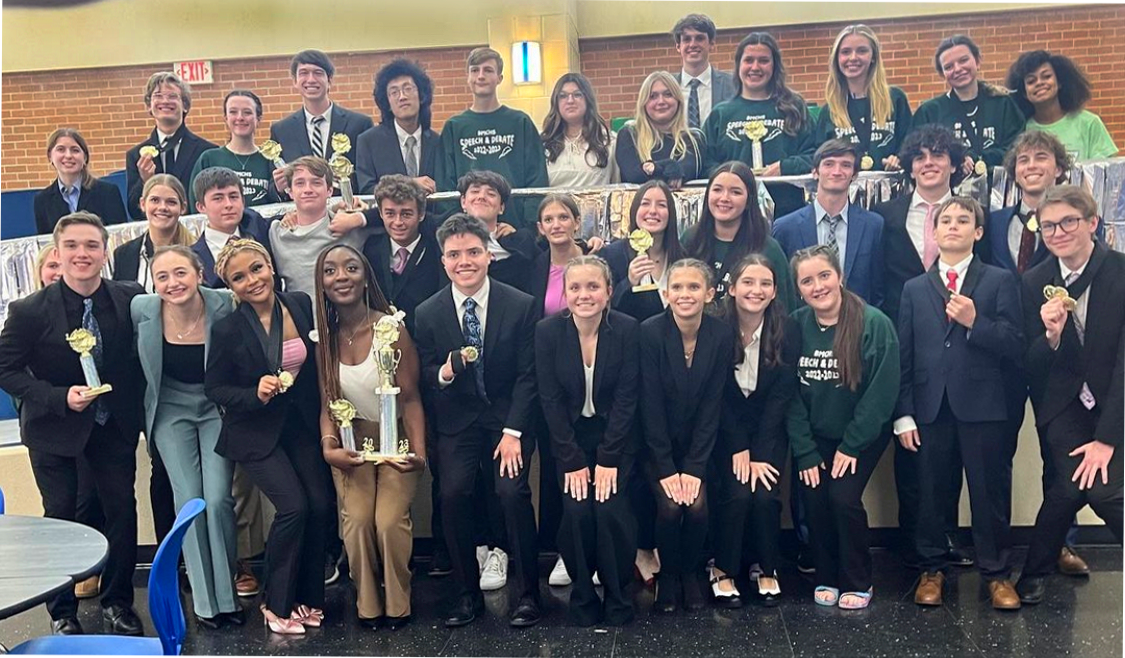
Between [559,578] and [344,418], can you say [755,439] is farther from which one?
Result: [344,418]

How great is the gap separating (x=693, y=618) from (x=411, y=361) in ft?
5.61

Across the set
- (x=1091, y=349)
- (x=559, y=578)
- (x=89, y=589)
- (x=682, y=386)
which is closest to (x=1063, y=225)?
(x=1091, y=349)

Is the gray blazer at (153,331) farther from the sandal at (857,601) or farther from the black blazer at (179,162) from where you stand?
the sandal at (857,601)

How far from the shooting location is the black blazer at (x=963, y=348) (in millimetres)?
4125

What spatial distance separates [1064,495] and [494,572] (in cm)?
262

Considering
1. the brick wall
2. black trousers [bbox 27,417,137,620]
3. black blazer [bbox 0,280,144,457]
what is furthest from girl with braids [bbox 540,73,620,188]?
the brick wall

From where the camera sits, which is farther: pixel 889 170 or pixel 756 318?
pixel 889 170

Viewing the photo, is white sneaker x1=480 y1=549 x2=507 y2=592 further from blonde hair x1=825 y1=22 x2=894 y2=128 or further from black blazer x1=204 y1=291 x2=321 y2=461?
blonde hair x1=825 y1=22 x2=894 y2=128

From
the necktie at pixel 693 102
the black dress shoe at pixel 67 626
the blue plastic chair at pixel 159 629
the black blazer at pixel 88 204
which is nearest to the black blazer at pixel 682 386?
the blue plastic chair at pixel 159 629

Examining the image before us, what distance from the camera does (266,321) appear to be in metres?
4.27

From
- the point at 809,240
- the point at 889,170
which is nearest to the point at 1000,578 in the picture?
the point at 809,240

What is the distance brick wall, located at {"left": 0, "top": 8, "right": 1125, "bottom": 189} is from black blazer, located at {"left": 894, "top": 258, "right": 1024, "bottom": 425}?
5964 mm

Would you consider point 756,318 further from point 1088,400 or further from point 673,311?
point 1088,400

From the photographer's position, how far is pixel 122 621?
4.22 meters
